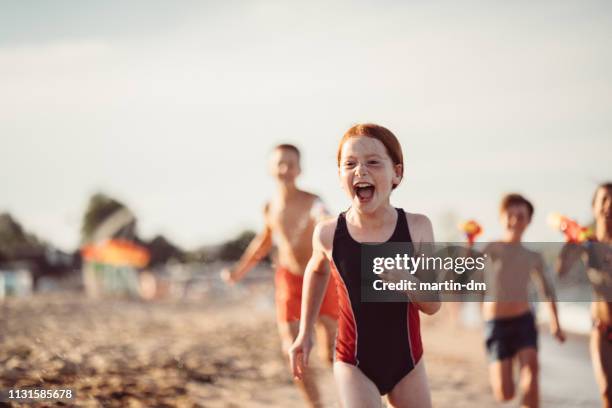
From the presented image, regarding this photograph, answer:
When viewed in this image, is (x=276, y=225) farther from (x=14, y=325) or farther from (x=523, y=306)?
(x=14, y=325)

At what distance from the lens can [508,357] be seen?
18.6 feet

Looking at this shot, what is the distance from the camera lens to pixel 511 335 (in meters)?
5.61

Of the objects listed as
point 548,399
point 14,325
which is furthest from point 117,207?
point 548,399

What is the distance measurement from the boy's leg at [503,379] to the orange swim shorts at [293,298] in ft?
5.12

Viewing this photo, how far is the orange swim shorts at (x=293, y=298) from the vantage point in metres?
5.07

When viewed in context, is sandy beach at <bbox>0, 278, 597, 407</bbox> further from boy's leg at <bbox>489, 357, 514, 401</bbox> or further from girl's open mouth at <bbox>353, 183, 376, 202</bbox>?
girl's open mouth at <bbox>353, 183, 376, 202</bbox>

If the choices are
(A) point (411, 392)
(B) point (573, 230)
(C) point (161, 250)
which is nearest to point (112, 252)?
(C) point (161, 250)

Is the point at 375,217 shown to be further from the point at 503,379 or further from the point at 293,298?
the point at 503,379

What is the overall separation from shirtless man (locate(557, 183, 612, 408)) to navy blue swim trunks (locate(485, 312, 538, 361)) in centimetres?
76

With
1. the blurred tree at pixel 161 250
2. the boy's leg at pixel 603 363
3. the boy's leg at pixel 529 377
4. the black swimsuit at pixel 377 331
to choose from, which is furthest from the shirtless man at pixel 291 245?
the blurred tree at pixel 161 250

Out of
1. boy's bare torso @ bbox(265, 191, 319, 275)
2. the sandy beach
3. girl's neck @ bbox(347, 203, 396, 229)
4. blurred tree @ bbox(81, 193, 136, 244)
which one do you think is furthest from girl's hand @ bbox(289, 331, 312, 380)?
blurred tree @ bbox(81, 193, 136, 244)

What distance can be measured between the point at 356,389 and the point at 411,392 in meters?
0.26

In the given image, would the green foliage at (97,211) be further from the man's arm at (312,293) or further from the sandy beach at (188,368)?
the man's arm at (312,293)

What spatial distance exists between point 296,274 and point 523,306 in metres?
1.91
